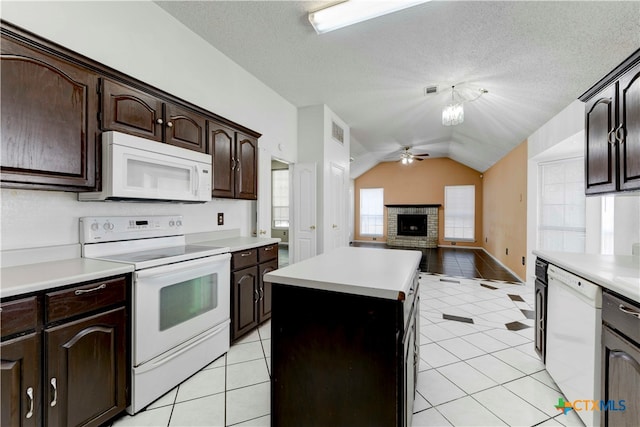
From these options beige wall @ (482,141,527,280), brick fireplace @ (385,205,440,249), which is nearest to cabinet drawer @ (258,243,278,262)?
beige wall @ (482,141,527,280)

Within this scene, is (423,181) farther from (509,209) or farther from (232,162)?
(232,162)

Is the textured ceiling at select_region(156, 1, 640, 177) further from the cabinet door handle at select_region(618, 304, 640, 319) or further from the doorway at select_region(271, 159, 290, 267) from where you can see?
the doorway at select_region(271, 159, 290, 267)

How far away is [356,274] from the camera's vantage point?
4.41 feet

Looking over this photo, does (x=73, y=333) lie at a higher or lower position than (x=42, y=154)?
lower

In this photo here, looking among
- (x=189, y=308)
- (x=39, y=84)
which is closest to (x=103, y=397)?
(x=189, y=308)

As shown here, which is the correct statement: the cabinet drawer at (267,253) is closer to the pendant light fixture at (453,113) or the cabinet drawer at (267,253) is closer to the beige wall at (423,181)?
the pendant light fixture at (453,113)

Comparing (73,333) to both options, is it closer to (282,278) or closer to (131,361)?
(131,361)

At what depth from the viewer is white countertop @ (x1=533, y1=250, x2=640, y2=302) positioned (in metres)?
1.25

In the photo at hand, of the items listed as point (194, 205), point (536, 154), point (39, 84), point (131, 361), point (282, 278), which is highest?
point (536, 154)

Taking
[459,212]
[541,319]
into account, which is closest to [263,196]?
[541,319]

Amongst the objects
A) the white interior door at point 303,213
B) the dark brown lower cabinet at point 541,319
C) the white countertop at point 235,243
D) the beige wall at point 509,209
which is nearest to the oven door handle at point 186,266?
the white countertop at point 235,243

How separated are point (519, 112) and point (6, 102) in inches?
196

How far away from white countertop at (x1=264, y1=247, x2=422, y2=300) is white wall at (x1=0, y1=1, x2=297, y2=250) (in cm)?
142

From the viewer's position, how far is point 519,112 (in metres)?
3.79
